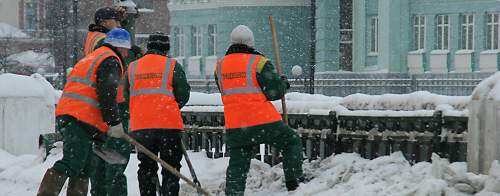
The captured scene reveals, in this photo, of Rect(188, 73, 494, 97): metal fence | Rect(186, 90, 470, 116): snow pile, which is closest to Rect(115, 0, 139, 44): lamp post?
Rect(186, 90, 470, 116): snow pile

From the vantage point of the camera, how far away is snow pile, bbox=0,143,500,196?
4.80m

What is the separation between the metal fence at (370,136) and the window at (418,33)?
Result: 15.2 metres

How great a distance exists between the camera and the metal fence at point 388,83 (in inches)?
745

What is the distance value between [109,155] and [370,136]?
2.98 m

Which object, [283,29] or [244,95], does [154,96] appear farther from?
[283,29]

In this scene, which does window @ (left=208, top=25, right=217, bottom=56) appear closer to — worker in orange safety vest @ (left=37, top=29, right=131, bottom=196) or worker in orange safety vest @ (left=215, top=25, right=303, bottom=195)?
worker in orange safety vest @ (left=215, top=25, right=303, bottom=195)

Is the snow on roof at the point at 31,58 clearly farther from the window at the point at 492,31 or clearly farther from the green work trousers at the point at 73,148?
the green work trousers at the point at 73,148

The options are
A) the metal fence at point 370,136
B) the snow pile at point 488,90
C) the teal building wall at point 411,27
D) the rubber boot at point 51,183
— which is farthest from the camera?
the teal building wall at point 411,27

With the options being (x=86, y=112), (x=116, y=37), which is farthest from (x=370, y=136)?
(x=86, y=112)

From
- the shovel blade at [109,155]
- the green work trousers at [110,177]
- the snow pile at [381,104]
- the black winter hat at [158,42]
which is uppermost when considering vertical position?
the black winter hat at [158,42]

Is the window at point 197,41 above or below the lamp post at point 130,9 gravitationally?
above

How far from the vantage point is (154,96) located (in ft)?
18.1

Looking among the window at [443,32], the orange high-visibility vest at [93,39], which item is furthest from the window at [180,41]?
the orange high-visibility vest at [93,39]

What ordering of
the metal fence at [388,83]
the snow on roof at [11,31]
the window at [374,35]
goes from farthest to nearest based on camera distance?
the snow on roof at [11,31] < the window at [374,35] < the metal fence at [388,83]
